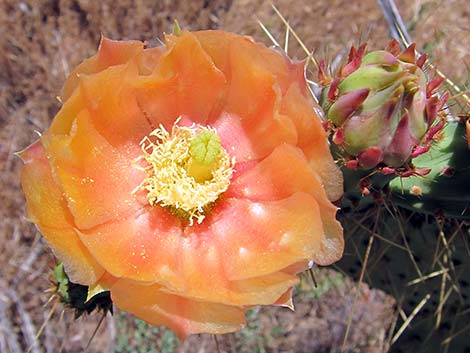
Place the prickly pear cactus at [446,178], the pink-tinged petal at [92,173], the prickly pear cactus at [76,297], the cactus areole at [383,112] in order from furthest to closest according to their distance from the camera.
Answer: the prickly pear cactus at [76,297]
the prickly pear cactus at [446,178]
the pink-tinged petal at [92,173]
the cactus areole at [383,112]

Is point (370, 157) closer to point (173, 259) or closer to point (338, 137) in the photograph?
point (338, 137)

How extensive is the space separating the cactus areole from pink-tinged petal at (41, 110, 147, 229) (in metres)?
0.41

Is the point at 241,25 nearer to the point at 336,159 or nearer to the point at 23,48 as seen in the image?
the point at 23,48

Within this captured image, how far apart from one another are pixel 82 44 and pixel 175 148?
2048 mm

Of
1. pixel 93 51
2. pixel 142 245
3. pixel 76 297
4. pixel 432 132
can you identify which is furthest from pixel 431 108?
pixel 93 51

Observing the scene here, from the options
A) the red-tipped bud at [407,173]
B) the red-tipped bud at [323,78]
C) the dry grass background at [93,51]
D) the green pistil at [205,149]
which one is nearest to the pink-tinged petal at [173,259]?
the green pistil at [205,149]

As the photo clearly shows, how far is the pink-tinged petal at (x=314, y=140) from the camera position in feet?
3.01

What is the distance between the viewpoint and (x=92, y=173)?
1151mm

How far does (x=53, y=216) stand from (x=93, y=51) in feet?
7.29

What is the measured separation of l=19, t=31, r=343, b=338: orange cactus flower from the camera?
958mm

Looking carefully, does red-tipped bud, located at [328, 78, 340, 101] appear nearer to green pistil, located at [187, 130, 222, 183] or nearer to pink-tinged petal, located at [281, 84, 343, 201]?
pink-tinged petal, located at [281, 84, 343, 201]

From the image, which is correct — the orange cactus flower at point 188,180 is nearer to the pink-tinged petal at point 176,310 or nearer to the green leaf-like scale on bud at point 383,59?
the pink-tinged petal at point 176,310

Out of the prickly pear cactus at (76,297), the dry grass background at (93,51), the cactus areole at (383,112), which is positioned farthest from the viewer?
the dry grass background at (93,51)

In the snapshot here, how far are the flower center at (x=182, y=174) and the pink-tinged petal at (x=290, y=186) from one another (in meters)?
0.04
